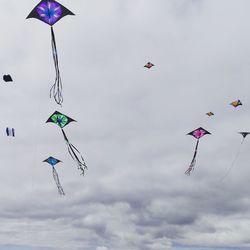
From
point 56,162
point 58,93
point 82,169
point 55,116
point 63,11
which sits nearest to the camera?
point 58,93

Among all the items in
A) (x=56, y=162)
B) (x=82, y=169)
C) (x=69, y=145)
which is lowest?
(x=82, y=169)

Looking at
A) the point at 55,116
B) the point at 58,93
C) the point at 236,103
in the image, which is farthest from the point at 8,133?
the point at 236,103

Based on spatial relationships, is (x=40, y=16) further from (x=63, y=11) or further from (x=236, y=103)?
(x=236, y=103)

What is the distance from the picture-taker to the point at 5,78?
5766 cm

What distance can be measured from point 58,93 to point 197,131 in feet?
165

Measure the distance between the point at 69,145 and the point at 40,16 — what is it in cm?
1374

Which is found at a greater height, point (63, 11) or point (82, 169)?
point (63, 11)

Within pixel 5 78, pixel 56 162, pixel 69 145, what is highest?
pixel 5 78

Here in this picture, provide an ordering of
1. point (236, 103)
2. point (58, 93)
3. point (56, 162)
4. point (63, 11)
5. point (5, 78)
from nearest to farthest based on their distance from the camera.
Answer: point (58, 93), point (63, 11), point (5, 78), point (56, 162), point (236, 103)

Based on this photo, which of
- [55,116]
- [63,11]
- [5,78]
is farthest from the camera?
[55,116]

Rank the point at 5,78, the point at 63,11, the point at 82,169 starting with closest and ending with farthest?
the point at 63,11 → the point at 82,169 → the point at 5,78

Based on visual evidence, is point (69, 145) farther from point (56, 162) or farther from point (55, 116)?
point (56, 162)

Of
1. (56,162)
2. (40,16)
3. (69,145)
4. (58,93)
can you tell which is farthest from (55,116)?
(58,93)

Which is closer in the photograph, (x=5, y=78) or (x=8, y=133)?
(x=5, y=78)
